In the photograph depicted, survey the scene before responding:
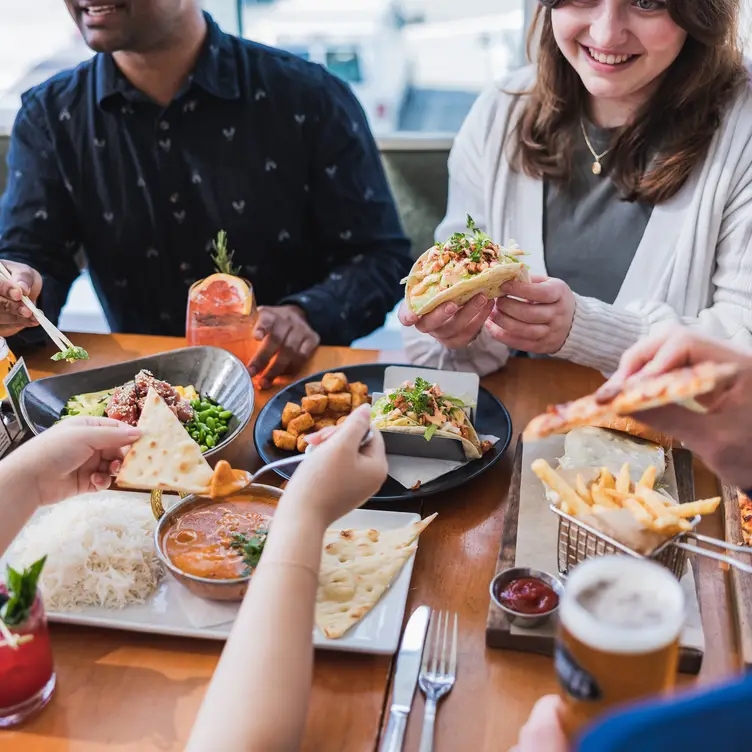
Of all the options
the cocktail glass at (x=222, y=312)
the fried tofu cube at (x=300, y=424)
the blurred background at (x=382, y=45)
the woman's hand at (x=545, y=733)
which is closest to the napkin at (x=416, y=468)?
the fried tofu cube at (x=300, y=424)

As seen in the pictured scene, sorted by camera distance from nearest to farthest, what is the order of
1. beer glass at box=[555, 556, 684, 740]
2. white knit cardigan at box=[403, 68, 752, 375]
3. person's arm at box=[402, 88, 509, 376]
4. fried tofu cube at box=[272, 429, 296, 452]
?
beer glass at box=[555, 556, 684, 740] → fried tofu cube at box=[272, 429, 296, 452] → white knit cardigan at box=[403, 68, 752, 375] → person's arm at box=[402, 88, 509, 376]

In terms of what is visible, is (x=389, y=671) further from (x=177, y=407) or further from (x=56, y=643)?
(x=177, y=407)

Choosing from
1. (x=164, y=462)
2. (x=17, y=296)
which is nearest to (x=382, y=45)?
(x=17, y=296)

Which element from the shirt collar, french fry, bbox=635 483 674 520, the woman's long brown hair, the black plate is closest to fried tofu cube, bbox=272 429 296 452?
the black plate

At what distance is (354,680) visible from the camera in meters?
1.43

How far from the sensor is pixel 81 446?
1.58m

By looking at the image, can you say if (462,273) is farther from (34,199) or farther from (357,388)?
(34,199)

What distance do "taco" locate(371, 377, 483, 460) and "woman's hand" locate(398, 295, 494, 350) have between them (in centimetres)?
18

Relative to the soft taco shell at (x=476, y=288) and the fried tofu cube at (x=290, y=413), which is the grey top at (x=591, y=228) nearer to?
the soft taco shell at (x=476, y=288)

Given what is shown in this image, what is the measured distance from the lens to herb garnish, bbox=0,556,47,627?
1.27 m

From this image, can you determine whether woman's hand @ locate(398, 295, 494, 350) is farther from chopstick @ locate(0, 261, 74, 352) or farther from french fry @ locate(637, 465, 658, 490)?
chopstick @ locate(0, 261, 74, 352)

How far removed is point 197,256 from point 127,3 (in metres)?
0.91

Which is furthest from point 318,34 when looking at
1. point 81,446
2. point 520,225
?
point 81,446

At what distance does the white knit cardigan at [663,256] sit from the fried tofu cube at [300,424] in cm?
59
